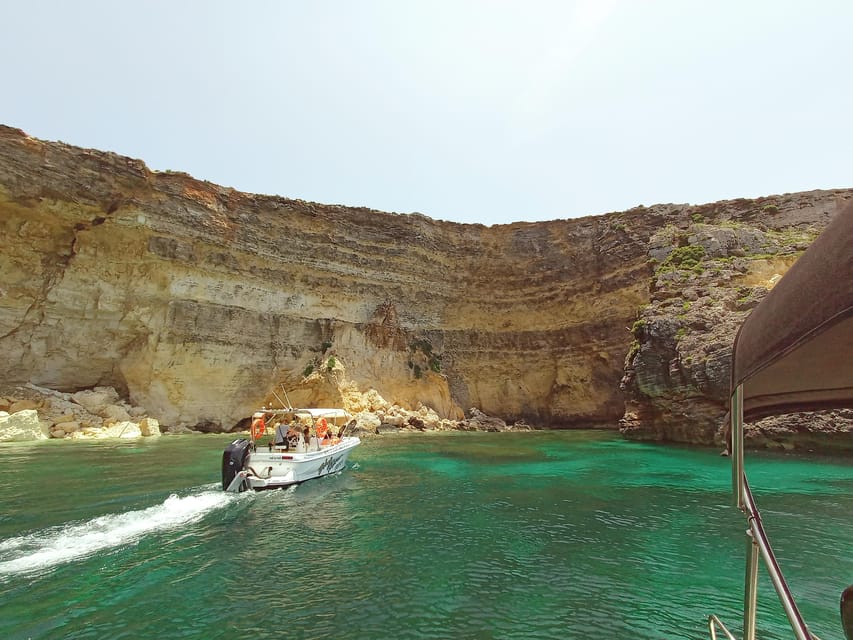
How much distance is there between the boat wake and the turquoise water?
0.15 feet

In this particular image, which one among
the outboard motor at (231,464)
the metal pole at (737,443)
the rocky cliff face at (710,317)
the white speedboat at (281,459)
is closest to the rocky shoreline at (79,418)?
the white speedboat at (281,459)

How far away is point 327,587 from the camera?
6.22 metres

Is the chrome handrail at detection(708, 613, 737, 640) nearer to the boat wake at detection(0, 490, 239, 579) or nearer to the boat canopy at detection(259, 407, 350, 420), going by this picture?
the boat wake at detection(0, 490, 239, 579)

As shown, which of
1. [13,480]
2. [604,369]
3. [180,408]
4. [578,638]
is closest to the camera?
[578,638]

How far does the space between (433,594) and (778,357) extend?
5.51 meters

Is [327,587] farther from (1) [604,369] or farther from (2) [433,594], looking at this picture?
(1) [604,369]

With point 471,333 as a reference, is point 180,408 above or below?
below

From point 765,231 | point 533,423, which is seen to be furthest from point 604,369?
point 765,231

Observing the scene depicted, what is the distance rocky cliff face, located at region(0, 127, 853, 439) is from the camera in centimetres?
2752

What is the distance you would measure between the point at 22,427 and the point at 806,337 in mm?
31339

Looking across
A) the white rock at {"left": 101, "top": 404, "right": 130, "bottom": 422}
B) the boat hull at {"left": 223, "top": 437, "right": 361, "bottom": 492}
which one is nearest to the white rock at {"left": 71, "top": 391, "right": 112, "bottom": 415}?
the white rock at {"left": 101, "top": 404, "right": 130, "bottom": 422}

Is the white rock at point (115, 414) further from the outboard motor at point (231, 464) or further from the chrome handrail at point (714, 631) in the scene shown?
the chrome handrail at point (714, 631)

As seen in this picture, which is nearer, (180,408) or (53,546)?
(53,546)

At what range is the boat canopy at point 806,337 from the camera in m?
1.72
